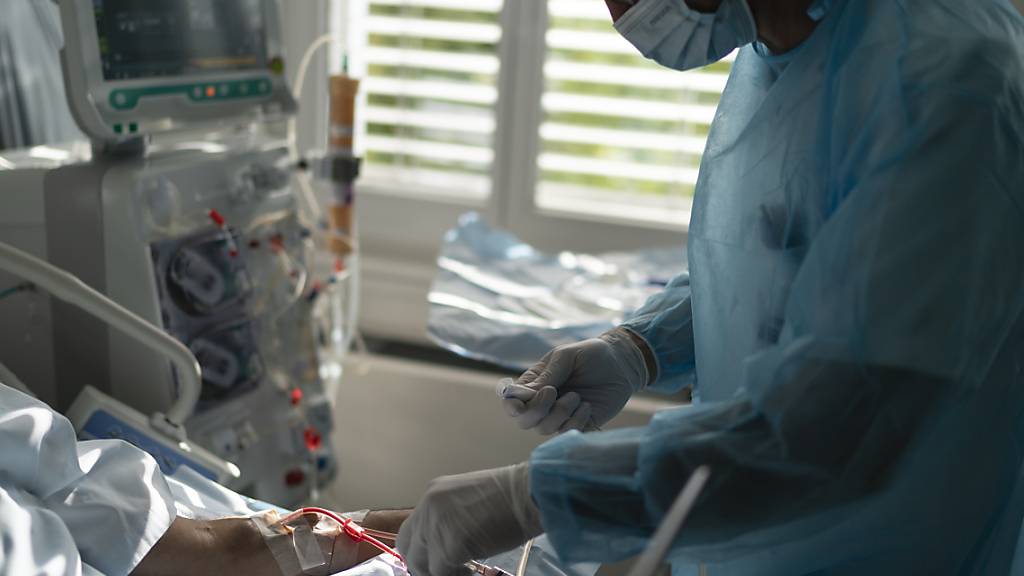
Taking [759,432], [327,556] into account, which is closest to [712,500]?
[759,432]

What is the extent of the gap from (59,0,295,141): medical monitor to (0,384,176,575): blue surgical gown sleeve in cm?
49

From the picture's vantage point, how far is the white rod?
128cm

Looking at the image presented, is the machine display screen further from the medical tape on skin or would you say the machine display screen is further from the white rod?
the medical tape on skin

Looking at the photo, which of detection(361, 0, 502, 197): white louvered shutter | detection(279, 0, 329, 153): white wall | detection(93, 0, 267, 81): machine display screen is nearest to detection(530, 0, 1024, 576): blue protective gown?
detection(93, 0, 267, 81): machine display screen

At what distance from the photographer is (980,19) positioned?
2.78 ft

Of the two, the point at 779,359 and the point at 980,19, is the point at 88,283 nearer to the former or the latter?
the point at 779,359

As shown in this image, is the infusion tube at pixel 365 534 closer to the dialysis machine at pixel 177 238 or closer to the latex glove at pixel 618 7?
the dialysis machine at pixel 177 238

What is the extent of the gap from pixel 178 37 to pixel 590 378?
2.97 feet

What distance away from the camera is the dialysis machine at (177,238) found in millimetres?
1463

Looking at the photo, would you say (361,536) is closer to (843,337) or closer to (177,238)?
(177,238)

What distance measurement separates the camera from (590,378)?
3.89 feet

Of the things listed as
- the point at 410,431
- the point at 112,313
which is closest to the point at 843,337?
the point at 112,313

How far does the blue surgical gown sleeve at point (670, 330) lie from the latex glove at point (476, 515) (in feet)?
1.27

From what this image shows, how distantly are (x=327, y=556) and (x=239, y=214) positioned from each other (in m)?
0.65
